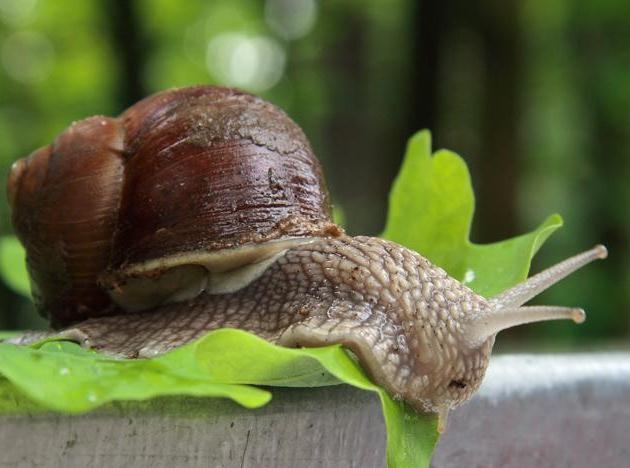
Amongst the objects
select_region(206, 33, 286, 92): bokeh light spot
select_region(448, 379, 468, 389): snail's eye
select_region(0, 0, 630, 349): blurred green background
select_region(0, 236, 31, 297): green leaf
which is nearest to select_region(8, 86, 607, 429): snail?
select_region(448, 379, 468, 389): snail's eye

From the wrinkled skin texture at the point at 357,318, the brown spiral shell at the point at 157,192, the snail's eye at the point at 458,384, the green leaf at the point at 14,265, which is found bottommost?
the green leaf at the point at 14,265

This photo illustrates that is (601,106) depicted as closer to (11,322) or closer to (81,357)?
(11,322)

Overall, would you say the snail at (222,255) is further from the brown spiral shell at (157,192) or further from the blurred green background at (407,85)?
the blurred green background at (407,85)

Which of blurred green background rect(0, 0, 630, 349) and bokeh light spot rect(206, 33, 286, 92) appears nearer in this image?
blurred green background rect(0, 0, 630, 349)

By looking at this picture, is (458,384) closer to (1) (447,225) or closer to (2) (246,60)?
(1) (447,225)

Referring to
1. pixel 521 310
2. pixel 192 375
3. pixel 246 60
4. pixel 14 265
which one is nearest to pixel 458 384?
pixel 521 310

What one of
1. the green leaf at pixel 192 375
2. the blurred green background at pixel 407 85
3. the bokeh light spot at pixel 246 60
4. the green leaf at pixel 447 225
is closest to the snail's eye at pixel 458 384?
the green leaf at pixel 192 375

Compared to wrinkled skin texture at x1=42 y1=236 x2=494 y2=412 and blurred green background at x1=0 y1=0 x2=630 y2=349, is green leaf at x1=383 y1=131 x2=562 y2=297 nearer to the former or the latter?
wrinkled skin texture at x1=42 y1=236 x2=494 y2=412
